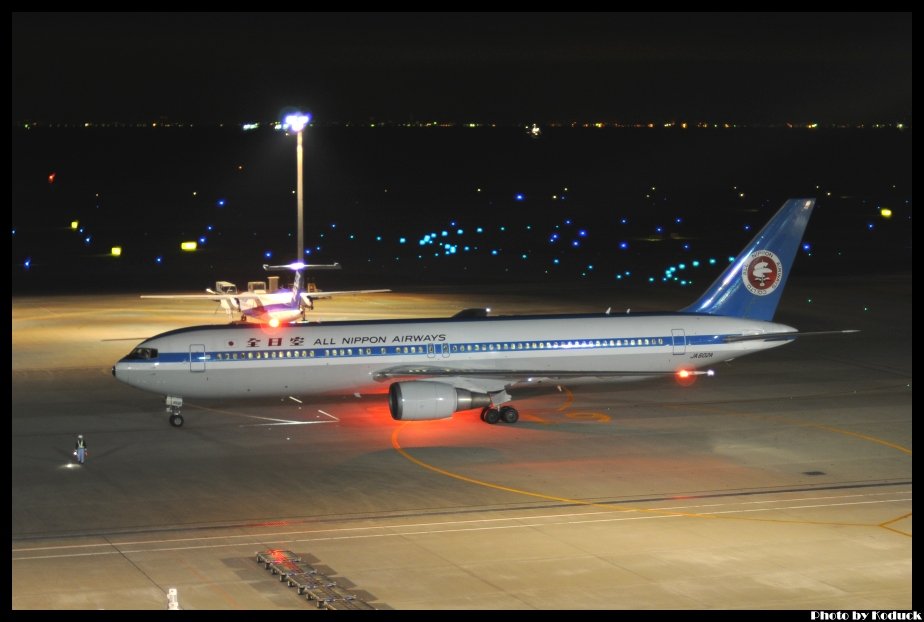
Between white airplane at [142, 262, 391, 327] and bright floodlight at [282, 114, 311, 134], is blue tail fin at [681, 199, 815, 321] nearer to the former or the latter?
white airplane at [142, 262, 391, 327]

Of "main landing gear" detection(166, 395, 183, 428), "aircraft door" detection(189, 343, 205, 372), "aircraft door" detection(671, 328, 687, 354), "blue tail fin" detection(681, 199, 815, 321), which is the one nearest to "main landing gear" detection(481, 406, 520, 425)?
"aircraft door" detection(671, 328, 687, 354)

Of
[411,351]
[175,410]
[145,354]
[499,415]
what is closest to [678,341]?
[499,415]

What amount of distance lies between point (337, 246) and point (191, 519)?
94.1 m

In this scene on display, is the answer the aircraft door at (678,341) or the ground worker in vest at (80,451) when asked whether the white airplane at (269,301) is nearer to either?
the aircraft door at (678,341)

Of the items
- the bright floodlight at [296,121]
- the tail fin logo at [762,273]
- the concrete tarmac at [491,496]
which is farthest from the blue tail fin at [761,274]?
the bright floodlight at [296,121]

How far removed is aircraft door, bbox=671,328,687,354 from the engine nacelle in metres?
9.37

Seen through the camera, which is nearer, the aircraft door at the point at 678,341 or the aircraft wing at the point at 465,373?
the aircraft wing at the point at 465,373

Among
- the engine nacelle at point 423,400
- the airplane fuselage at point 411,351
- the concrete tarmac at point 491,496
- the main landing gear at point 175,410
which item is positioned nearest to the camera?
the concrete tarmac at point 491,496

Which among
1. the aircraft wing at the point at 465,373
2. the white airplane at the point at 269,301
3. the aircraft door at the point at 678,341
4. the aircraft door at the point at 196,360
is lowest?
the aircraft wing at the point at 465,373

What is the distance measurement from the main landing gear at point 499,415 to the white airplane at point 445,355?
5 centimetres

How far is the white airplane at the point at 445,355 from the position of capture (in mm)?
44188

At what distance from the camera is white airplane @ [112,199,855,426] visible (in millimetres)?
44188

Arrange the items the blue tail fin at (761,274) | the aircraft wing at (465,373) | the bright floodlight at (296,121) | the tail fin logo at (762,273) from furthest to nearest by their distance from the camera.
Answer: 1. the bright floodlight at (296,121)
2. the tail fin logo at (762,273)
3. the blue tail fin at (761,274)
4. the aircraft wing at (465,373)

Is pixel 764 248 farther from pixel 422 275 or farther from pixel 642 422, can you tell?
pixel 422 275
